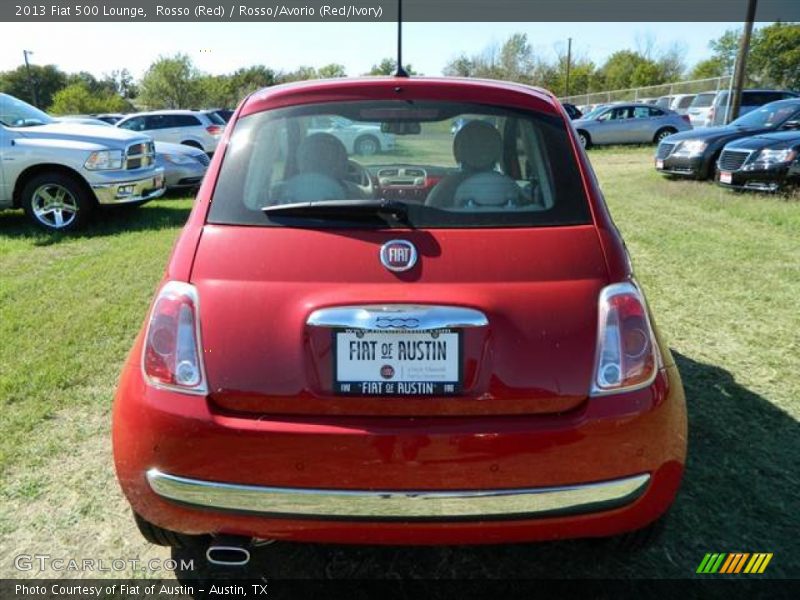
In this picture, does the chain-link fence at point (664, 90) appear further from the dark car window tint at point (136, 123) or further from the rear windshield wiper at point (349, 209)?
the rear windshield wiper at point (349, 209)

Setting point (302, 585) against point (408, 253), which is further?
point (302, 585)

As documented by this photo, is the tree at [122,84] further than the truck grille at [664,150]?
Yes

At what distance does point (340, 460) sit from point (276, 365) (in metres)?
0.32

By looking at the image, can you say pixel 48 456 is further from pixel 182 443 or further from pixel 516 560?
pixel 516 560

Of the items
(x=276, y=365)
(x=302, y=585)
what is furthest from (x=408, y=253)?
(x=302, y=585)

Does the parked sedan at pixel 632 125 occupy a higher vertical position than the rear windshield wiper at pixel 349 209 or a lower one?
lower

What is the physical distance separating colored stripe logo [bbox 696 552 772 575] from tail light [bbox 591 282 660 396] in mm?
894

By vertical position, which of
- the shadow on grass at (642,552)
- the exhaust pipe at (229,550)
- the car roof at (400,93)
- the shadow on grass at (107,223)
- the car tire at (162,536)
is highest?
the car roof at (400,93)

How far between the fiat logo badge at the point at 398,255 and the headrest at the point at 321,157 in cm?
55

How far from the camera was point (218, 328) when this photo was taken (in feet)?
6.07

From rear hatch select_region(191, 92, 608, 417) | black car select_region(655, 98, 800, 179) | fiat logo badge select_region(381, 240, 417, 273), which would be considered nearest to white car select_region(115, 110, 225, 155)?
black car select_region(655, 98, 800, 179)

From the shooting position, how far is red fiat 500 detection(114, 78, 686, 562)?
1791mm

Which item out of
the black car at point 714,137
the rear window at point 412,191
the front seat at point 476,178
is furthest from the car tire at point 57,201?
the black car at point 714,137

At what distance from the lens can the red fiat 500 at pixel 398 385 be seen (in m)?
1.79
